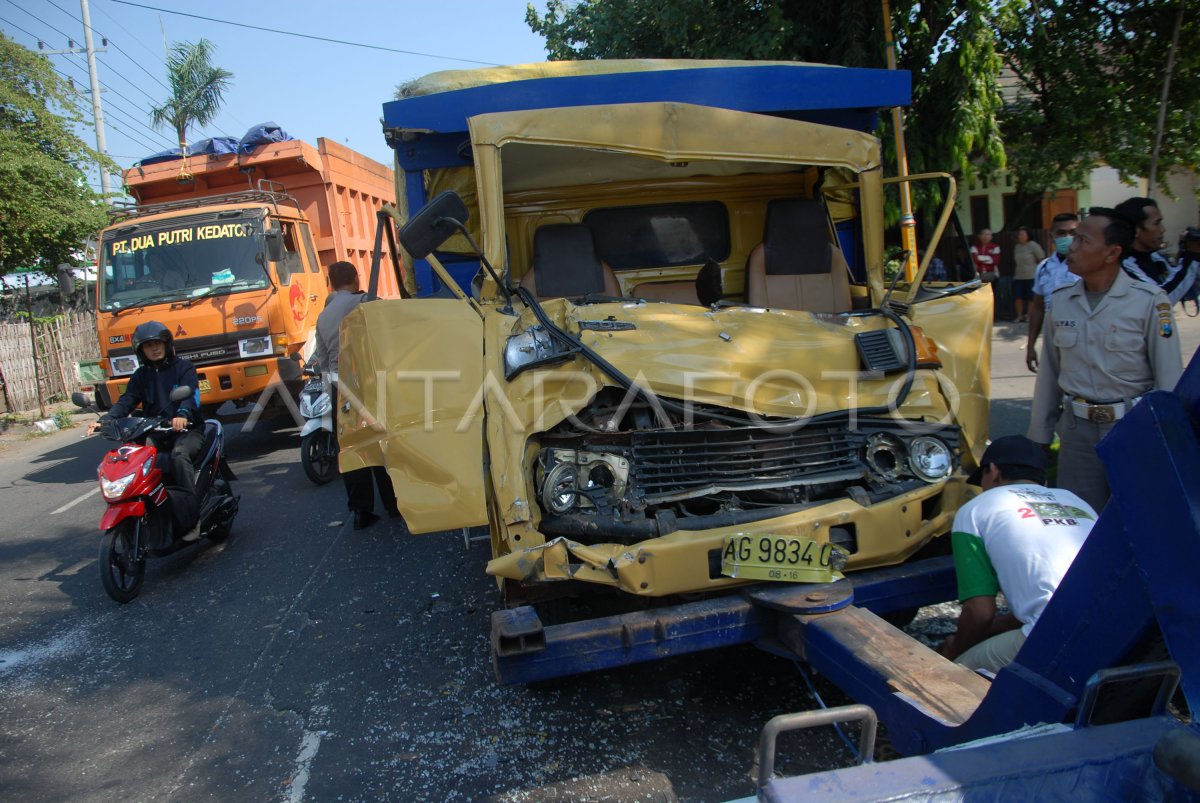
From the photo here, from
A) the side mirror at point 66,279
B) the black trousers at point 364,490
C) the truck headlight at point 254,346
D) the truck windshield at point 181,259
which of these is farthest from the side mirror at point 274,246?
the black trousers at point 364,490

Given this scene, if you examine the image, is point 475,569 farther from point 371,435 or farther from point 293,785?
point 293,785

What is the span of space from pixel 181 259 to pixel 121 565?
4960 mm

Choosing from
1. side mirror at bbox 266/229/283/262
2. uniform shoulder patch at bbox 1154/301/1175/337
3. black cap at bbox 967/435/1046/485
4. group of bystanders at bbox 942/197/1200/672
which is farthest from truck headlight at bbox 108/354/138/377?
uniform shoulder patch at bbox 1154/301/1175/337

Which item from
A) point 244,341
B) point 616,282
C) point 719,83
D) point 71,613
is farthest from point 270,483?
point 719,83

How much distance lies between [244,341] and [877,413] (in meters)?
6.99

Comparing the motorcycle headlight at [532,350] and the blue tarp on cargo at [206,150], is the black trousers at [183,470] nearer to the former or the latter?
the motorcycle headlight at [532,350]

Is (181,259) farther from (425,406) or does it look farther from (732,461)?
(732,461)

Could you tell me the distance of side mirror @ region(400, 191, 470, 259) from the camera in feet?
11.4

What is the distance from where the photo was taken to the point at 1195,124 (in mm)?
12859

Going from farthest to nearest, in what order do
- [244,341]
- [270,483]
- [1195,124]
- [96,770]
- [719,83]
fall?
[1195,124], [244,341], [270,483], [719,83], [96,770]

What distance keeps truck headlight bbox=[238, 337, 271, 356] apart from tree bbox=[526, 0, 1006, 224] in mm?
6115

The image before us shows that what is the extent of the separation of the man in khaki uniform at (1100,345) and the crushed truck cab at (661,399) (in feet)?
1.34

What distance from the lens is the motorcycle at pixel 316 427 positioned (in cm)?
710

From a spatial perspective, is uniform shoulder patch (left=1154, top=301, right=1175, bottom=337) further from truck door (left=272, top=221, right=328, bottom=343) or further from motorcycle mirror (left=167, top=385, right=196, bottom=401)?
truck door (left=272, top=221, right=328, bottom=343)
